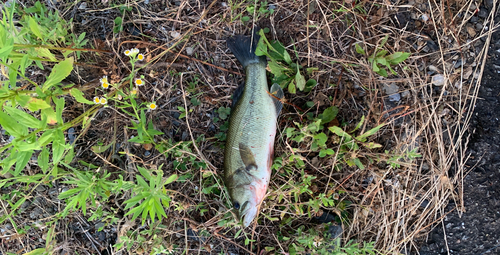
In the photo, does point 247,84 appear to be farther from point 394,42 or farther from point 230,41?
point 394,42

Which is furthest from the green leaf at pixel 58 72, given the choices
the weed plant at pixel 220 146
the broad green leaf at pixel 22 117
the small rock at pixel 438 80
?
the small rock at pixel 438 80

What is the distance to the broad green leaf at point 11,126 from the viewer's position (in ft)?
6.33

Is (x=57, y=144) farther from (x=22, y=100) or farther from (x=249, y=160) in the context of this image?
(x=249, y=160)

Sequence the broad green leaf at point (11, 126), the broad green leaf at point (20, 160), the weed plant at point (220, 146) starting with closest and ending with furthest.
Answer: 1. the broad green leaf at point (11, 126)
2. the broad green leaf at point (20, 160)
3. the weed plant at point (220, 146)

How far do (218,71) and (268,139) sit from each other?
3.57ft

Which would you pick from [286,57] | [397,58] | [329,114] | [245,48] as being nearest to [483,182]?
[397,58]

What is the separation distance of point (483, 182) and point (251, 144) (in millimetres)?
2630

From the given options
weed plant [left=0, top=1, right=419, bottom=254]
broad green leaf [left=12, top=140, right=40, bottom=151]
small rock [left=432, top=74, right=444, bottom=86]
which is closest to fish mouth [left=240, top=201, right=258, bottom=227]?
weed plant [left=0, top=1, right=419, bottom=254]

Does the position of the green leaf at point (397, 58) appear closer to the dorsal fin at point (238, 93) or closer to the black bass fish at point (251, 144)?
the black bass fish at point (251, 144)

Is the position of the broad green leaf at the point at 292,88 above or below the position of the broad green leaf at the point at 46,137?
below

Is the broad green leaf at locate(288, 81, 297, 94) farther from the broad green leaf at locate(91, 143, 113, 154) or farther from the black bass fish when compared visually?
the broad green leaf at locate(91, 143, 113, 154)

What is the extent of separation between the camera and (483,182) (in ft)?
10.7

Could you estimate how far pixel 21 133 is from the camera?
2119 mm

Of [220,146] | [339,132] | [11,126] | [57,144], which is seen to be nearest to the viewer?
[11,126]
